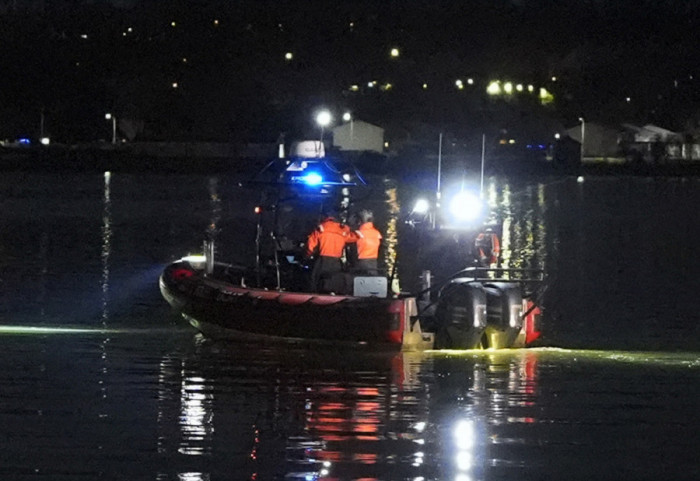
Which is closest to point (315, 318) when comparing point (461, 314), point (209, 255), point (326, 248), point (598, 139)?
point (326, 248)

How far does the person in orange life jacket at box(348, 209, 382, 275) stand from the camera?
19844 millimetres

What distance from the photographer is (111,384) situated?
648 inches

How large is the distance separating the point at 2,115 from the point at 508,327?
9417cm

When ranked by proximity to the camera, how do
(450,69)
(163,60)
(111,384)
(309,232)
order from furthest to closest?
(450,69) < (163,60) < (309,232) < (111,384)

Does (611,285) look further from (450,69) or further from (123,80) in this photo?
(450,69)

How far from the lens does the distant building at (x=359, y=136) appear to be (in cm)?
10512

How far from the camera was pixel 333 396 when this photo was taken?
52.3 feet

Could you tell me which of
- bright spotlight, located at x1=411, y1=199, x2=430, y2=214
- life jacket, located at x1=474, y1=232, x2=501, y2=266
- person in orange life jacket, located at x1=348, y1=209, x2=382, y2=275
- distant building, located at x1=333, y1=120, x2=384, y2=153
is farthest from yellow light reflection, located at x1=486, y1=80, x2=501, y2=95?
person in orange life jacket, located at x1=348, y1=209, x2=382, y2=275

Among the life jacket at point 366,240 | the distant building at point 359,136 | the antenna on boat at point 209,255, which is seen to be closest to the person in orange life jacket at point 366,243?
the life jacket at point 366,240

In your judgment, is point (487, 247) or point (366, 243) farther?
point (487, 247)

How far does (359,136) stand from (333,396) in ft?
299

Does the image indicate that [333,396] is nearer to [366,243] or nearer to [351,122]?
[366,243]

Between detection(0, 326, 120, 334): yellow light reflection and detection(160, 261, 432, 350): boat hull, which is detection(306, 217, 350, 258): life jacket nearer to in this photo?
detection(160, 261, 432, 350): boat hull

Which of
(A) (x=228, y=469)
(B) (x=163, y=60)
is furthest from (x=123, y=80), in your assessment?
(A) (x=228, y=469)
